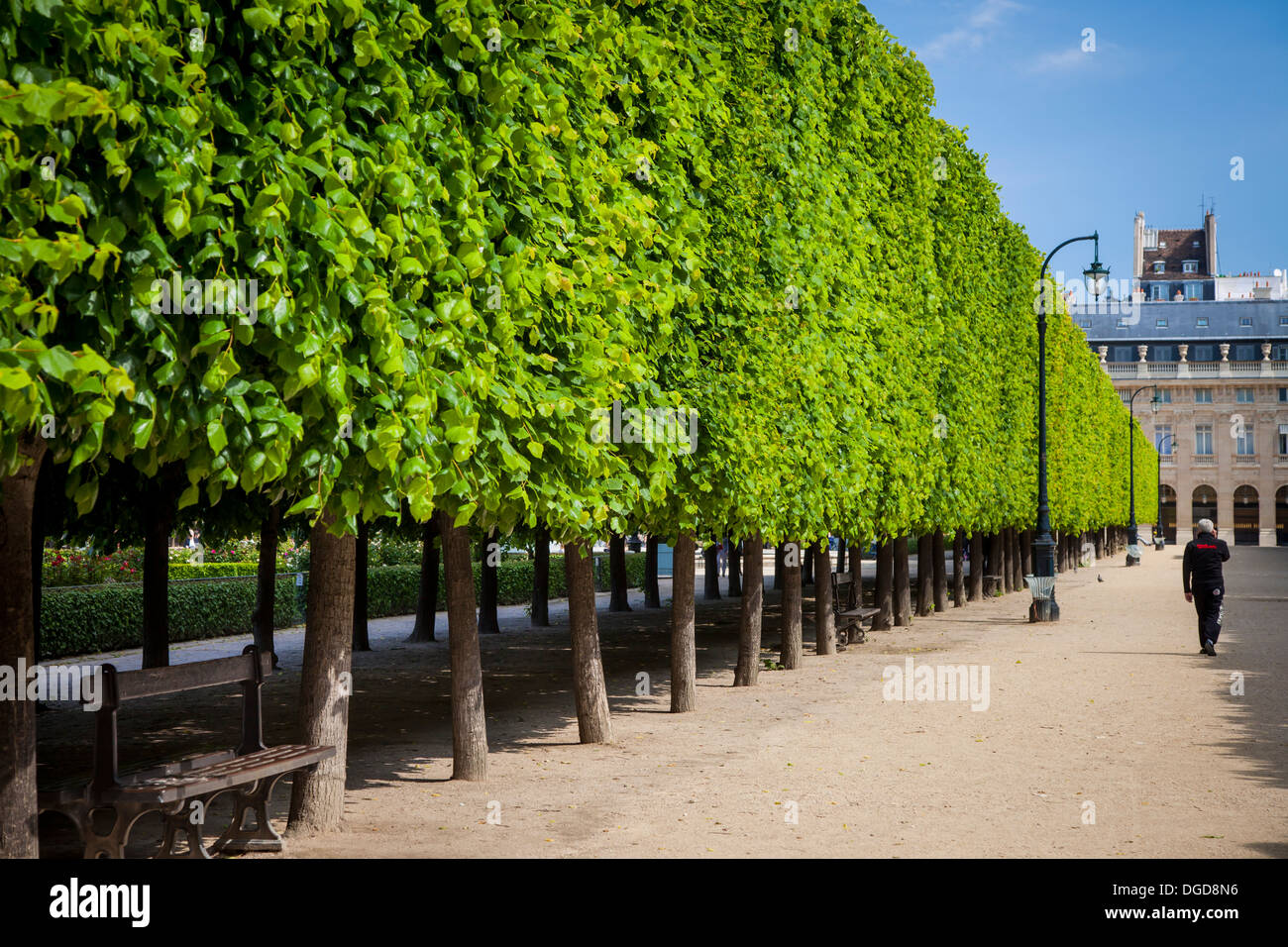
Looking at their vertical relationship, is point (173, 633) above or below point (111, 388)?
below

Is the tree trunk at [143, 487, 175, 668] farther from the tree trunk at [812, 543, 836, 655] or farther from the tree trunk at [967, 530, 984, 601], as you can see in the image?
the tree trunk at [967, 530, 984, 601]

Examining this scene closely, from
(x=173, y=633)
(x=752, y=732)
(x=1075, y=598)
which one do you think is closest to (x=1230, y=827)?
(x=752, y=732)

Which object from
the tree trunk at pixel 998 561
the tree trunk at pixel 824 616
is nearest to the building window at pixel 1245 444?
the tree trunk at pixel 998 561

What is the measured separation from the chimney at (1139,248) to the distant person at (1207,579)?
121 meters

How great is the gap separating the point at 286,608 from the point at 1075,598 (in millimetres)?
20861

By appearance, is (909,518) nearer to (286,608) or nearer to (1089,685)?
(1089,685)

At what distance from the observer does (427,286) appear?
6914 mm

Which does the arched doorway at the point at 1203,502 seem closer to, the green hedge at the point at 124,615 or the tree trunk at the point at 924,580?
the tree trunk at the point at 924,580

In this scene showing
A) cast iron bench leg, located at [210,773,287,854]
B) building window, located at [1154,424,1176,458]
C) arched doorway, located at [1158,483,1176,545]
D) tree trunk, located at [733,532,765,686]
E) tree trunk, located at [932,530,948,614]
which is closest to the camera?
cast iron bench leg, located at [210,773,287,854]

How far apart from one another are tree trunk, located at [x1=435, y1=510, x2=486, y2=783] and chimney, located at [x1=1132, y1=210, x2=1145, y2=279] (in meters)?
132

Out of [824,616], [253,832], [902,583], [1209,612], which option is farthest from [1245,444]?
[253,832]

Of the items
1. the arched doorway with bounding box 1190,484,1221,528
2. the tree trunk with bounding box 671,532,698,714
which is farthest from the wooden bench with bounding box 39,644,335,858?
the arched doorway with bounding box 1190,484,1221,528

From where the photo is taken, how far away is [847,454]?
16.1 m

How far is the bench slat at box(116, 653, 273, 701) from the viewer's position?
6.54 m
